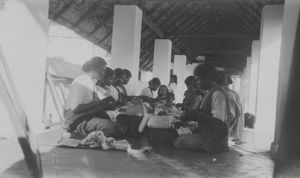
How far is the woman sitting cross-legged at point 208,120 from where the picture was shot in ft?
14.3

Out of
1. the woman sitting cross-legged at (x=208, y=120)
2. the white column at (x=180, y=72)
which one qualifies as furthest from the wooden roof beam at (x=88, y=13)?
the white column at (x=180, y=72)

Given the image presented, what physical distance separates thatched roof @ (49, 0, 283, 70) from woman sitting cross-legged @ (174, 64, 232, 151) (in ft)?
9.31

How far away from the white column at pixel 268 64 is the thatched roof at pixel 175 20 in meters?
0.31

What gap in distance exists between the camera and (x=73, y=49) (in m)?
16.2

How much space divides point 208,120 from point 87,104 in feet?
4.68

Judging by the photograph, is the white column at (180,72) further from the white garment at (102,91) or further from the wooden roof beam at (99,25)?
the white garment at (102,91)

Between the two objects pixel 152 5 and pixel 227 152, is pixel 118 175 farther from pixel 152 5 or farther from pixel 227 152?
pixel 152 5

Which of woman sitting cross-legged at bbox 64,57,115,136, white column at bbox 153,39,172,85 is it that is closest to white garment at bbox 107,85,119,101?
woman sitting cross-legged at bbox 64,57,115,136

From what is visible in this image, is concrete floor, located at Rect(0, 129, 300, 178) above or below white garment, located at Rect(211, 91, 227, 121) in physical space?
below

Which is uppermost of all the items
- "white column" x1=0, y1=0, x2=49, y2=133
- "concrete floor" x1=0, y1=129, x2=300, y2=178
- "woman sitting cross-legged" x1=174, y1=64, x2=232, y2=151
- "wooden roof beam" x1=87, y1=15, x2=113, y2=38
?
"wooden roof beam" x1=87, y1=15, x2=113, y2=38

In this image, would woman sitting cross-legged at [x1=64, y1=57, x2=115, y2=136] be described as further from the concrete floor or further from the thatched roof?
the thatched roof

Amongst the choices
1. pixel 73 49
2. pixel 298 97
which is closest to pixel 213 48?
pixel 73 49

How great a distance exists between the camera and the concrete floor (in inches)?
129

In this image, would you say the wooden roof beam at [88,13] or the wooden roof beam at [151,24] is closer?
the wooden roof beam at [88,13]
